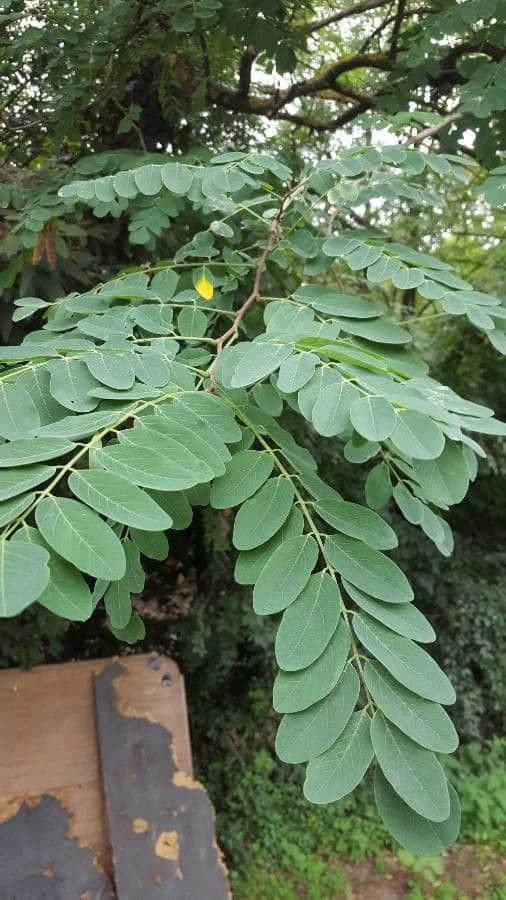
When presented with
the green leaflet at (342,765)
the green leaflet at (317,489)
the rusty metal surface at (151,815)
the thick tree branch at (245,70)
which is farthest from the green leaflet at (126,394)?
the thick tree branch at (245,70)

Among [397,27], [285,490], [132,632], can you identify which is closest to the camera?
[285,490]

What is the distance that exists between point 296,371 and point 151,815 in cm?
146

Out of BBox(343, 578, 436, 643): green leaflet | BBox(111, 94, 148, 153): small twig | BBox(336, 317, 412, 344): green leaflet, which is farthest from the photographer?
BBox(111, 94, 148, 153): small twig

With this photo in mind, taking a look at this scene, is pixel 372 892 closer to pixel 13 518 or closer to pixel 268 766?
pixel 268 766

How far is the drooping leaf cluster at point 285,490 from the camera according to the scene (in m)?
0.67

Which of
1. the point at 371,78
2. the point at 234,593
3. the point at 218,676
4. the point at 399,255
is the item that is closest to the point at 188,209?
the point at 399,255

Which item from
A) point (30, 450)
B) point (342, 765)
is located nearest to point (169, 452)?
point (30, 450)

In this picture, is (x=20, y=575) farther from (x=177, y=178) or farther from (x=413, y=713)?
(x=177, y=178)

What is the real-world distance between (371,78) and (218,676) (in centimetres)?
233

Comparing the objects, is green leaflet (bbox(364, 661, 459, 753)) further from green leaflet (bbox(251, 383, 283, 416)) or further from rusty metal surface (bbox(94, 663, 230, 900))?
rusty metal surface (bbox(94, 663, 230, 900))

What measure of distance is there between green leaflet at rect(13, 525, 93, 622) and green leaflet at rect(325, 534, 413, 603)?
0.30 meters

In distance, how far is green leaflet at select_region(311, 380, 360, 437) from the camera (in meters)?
0.80

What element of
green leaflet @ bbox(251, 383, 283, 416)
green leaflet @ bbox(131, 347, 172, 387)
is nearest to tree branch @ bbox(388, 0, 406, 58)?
green leaflet @ bbox(251, 383, 283, 416)

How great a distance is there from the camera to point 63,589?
640 mm
